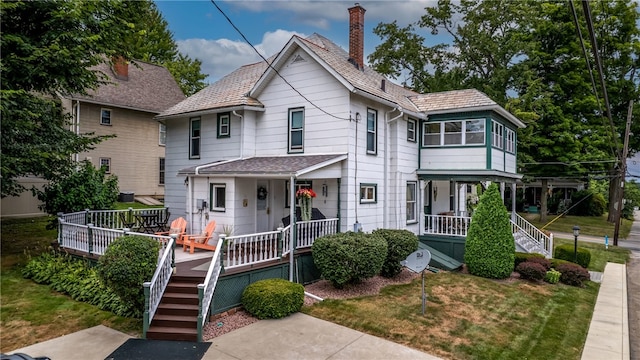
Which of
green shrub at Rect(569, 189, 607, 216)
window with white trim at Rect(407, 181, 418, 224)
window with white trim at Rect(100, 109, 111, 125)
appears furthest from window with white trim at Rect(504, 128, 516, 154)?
window with white trim at Rect(100, 109, 111, 125)

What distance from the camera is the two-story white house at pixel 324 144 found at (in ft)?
40.8

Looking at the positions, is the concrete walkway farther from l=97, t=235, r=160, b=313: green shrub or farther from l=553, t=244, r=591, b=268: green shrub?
l=97, t=235, r=160, b=313: green shrub

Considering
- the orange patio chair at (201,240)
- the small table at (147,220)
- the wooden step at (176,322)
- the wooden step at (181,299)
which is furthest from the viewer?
the small table at (147,220)

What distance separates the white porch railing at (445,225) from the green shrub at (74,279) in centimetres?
1211

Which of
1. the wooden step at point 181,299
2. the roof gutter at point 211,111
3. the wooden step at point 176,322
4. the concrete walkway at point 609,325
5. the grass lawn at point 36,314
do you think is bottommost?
the concrete walkway at point 609,325

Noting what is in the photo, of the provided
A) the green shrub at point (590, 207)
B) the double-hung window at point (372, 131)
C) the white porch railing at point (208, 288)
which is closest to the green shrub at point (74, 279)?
the white porch railing at point (208, 288)

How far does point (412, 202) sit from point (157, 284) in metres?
11.3

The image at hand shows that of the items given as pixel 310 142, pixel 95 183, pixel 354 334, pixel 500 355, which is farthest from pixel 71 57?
pixel 500 355

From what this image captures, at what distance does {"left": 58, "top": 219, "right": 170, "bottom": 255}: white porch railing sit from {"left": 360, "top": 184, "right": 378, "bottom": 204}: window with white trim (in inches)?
266

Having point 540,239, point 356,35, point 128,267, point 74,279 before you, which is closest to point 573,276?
point 540,239

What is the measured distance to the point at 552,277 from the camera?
507 inches

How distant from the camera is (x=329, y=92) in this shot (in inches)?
503

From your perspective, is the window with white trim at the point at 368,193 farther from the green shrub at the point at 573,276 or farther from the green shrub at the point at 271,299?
the green shrub at the point at 573,276

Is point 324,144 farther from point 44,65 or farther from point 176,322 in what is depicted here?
point 44,65
